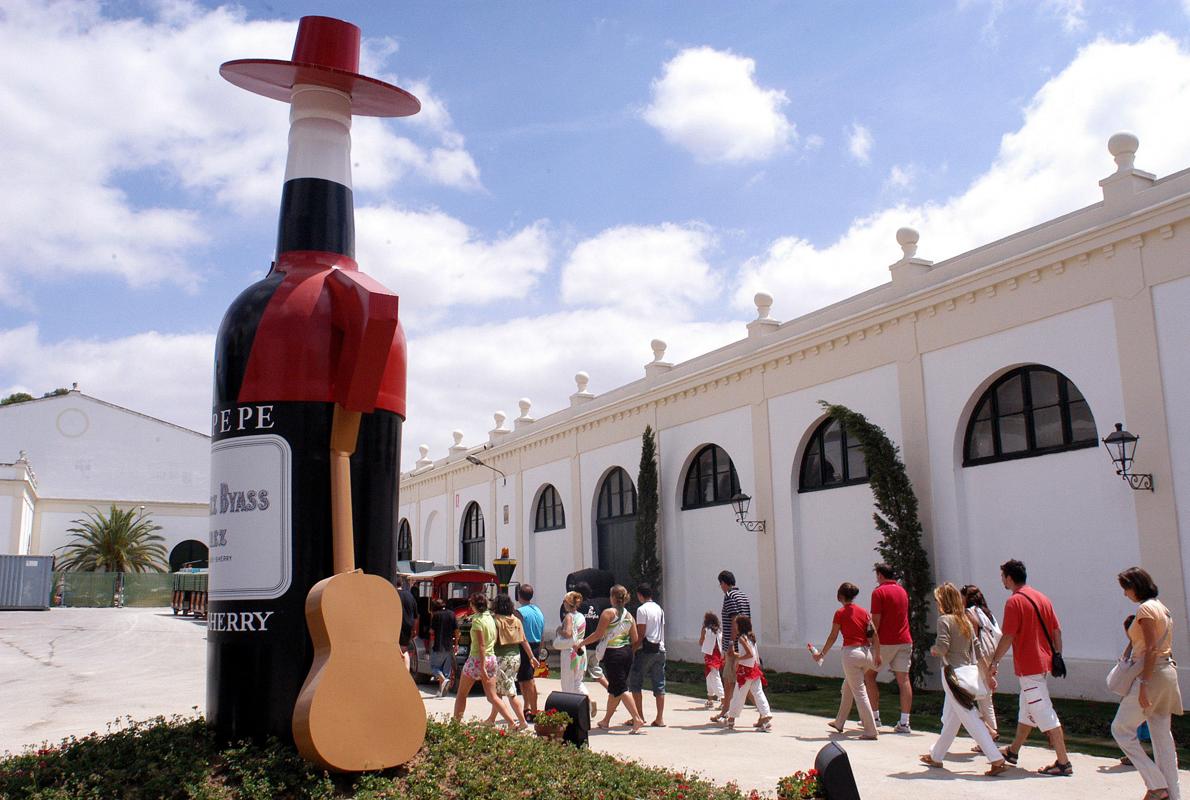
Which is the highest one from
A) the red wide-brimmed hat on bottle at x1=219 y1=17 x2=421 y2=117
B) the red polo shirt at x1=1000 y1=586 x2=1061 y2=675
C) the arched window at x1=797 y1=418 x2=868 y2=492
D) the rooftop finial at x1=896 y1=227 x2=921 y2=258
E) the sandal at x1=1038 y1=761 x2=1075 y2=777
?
the rooftop finial at x1=896 y1=227 x2=921 y2=258

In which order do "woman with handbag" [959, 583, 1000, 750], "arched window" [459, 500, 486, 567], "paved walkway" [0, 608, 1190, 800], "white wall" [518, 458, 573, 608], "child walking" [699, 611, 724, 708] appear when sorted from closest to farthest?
1. "paved walkway" [0, 608, 1190, 800]
2. "woman with handbag" [959, 583, 1000, 750]
3. "child walking" [699, 611, 724, 708]
4. "white wall" [518, 458, 573, 608]
5. "arched window" [459, 500, 486, 567]

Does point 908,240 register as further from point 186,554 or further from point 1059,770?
point 186,554

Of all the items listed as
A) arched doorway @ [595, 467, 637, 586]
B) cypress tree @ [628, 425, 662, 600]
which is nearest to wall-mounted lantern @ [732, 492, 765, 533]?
cypress tree @ [628, 425, 662, 600]

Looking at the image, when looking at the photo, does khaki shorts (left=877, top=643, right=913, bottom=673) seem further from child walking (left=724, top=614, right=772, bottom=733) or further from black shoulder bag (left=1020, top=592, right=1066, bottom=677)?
black shoulder bag (left=1020, top=592, right=1066, bottom=677)

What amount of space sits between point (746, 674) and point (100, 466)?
47.3 m

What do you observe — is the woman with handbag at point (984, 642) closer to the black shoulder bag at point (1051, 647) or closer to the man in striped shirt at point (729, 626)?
the black shoulder bag at point (1051, 647)

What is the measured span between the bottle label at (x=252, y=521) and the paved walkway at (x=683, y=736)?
410cm

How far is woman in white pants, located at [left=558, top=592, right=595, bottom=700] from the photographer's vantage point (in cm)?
1077

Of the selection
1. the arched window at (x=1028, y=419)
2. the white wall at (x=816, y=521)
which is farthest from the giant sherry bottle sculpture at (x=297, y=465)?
the white wall at (x=816, y=521)

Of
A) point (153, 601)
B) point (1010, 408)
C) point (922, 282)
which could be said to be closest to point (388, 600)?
point (1010, 408)

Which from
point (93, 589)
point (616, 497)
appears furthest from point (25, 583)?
point (616, 497)

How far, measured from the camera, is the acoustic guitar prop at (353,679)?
17.5 ft

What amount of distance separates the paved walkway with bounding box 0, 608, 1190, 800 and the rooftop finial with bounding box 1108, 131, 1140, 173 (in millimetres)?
7719

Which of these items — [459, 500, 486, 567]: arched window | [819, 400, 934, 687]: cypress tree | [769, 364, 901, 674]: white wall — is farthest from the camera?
[459, 500, 486, 567]: arched window
